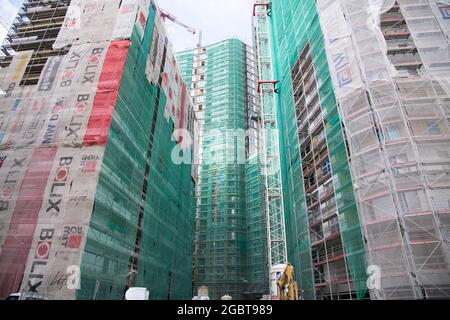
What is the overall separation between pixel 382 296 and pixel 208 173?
121 feet

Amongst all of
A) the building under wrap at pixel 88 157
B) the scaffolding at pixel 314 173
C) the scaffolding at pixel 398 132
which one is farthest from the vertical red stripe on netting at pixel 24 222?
the scaffolding at pixel 398 132

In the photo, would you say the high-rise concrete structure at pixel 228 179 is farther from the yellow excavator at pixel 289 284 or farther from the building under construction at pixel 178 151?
the yellow excavator at pixel 289 284

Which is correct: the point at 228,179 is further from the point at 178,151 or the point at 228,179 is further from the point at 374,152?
the point at 374,152

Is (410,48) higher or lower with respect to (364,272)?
higher

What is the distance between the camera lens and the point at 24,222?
55.8ft

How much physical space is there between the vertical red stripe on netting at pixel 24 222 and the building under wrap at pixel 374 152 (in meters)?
17.1

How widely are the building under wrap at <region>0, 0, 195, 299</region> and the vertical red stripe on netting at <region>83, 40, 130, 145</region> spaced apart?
0.25ft

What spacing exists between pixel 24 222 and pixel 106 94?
9.31m

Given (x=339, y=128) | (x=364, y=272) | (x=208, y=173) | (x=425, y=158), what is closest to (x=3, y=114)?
(x=339, y=128)

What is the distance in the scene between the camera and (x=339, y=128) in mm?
17906

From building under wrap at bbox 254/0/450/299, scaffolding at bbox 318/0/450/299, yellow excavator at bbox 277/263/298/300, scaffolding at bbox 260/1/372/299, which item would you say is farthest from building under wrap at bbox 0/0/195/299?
scaffolding at bbox 318/0/450/299

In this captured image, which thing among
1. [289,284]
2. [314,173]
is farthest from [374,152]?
[289,284]
